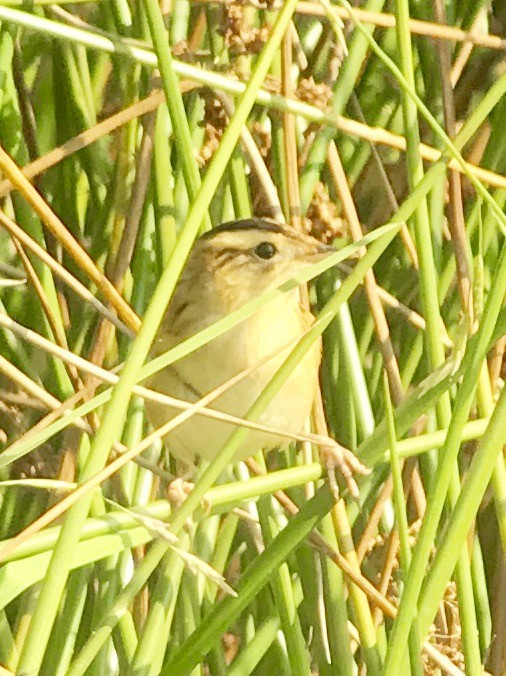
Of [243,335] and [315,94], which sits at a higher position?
[315,94]

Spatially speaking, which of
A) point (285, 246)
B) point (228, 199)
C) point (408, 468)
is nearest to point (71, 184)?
point (228, 199)

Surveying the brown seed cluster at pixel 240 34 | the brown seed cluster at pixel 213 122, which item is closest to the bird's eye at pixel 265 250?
the brown seed cluster at pixel 213 122

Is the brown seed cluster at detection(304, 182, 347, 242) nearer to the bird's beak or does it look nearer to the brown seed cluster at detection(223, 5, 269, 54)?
the bird's beak

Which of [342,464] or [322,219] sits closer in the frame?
[342,464]

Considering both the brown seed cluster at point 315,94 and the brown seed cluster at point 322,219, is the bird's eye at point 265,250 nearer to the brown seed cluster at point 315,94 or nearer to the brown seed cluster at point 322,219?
the brown seed cluster at point 322,219

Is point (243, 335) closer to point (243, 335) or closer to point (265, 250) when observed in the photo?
point (243, 335)

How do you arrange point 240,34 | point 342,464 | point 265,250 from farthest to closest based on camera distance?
point 265,250, point 240,34, point 342,464

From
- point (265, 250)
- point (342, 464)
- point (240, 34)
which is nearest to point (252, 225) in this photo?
point (265, 250)

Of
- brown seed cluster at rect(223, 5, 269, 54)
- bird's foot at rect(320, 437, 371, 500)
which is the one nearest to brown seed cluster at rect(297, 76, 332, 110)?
brown seed cluster at rect(223, 5, 269, 54)
